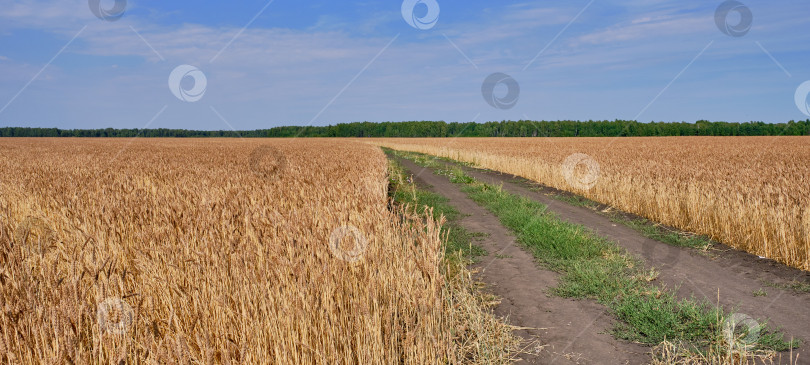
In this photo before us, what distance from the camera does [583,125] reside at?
140 meters

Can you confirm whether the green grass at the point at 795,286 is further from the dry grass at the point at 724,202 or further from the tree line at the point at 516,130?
the tree line at the point at 516,130

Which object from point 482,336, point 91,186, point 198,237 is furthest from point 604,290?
point 91,186

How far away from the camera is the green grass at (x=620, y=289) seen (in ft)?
→ 16.0

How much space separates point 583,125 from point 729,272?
142m

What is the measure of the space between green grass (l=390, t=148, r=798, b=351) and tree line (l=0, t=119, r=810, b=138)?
12640 centimetres

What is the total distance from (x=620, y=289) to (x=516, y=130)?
14067cm

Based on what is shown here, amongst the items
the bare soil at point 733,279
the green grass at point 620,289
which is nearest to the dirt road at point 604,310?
the bare soil at point 733,279

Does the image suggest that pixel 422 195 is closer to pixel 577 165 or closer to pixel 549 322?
pixel 577 165

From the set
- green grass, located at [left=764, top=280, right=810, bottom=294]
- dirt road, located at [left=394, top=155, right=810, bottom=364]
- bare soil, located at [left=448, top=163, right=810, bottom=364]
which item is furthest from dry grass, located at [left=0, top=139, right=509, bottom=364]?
green grass, located at [left=764, top=280, right=810, bottom=294]

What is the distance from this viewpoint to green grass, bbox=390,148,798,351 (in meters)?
4.87

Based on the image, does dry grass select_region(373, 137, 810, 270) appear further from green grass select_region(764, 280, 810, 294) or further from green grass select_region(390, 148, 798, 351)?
green grass select_region(390, 148, 798, 351)

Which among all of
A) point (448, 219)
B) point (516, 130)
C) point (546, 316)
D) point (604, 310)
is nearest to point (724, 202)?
point (604, 310)

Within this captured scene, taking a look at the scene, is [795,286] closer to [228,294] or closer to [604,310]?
[604,310]

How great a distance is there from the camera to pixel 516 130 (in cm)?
14225
